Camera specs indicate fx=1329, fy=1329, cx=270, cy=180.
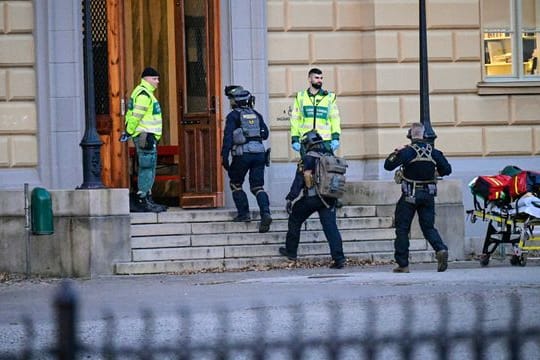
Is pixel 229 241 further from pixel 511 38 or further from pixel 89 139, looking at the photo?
pixel 511 38

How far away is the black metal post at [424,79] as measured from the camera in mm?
16750

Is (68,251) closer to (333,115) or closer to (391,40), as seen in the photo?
(333,115)

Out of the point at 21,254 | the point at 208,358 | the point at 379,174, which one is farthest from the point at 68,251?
the point at 208,358

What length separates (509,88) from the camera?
61.1 ft

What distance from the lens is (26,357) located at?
399 centimetres

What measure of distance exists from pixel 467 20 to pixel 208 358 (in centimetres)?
1492

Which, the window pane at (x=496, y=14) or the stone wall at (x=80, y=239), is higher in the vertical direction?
the window pane at (x=496, y=14)

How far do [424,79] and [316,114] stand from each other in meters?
1.58

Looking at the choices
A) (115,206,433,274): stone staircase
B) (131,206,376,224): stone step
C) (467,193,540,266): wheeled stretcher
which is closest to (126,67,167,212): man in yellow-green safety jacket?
(131,206,376,224): stone step

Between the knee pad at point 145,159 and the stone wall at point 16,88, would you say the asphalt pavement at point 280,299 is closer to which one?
the knee pad at point 145,159

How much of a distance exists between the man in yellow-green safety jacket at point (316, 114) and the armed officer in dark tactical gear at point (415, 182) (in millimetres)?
1762

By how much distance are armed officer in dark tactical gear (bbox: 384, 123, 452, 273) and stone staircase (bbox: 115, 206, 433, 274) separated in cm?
161

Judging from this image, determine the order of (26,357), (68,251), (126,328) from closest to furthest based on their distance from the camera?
(26,357) < (126,328) < (68,251)

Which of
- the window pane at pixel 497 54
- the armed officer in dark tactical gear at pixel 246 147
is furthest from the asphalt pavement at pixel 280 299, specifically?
the window pane at pixel 497 54
